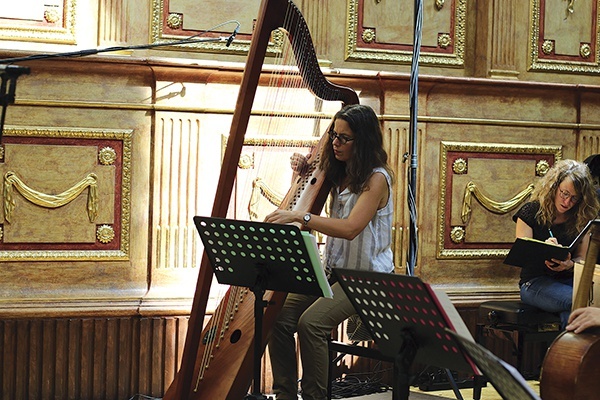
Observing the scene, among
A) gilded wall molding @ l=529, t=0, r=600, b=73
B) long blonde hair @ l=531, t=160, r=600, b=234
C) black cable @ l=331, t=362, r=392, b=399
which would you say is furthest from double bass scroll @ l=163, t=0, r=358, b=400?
gilded wall molding @ l=529, t=0, r=600, b=73

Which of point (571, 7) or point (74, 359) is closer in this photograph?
point (74, 359)

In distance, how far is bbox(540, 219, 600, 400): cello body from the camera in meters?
3.41

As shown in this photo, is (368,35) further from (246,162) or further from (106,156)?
(106,156)

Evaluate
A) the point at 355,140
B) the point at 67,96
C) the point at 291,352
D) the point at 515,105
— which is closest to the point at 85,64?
the point at 67,96

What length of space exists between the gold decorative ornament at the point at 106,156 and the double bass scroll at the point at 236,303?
4.06 feet

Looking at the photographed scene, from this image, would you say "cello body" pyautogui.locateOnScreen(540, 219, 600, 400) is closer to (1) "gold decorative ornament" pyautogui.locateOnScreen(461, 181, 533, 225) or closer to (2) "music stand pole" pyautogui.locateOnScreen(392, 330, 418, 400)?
(2) "music stand pole" pyautogui.locateOnScreen(392, 330, 418, 400)

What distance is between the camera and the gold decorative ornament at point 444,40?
6.21 meters

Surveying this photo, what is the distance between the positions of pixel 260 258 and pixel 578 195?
2.46 m

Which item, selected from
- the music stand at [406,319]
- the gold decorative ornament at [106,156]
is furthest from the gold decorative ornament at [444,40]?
the music stand at [406,319]

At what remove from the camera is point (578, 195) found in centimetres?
528

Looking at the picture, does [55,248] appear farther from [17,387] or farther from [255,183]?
Result: [255,183]

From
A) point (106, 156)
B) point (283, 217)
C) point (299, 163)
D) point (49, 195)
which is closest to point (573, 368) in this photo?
point (283, 217)

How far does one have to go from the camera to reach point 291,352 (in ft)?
14.6

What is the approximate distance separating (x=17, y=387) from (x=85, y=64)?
181 cm
